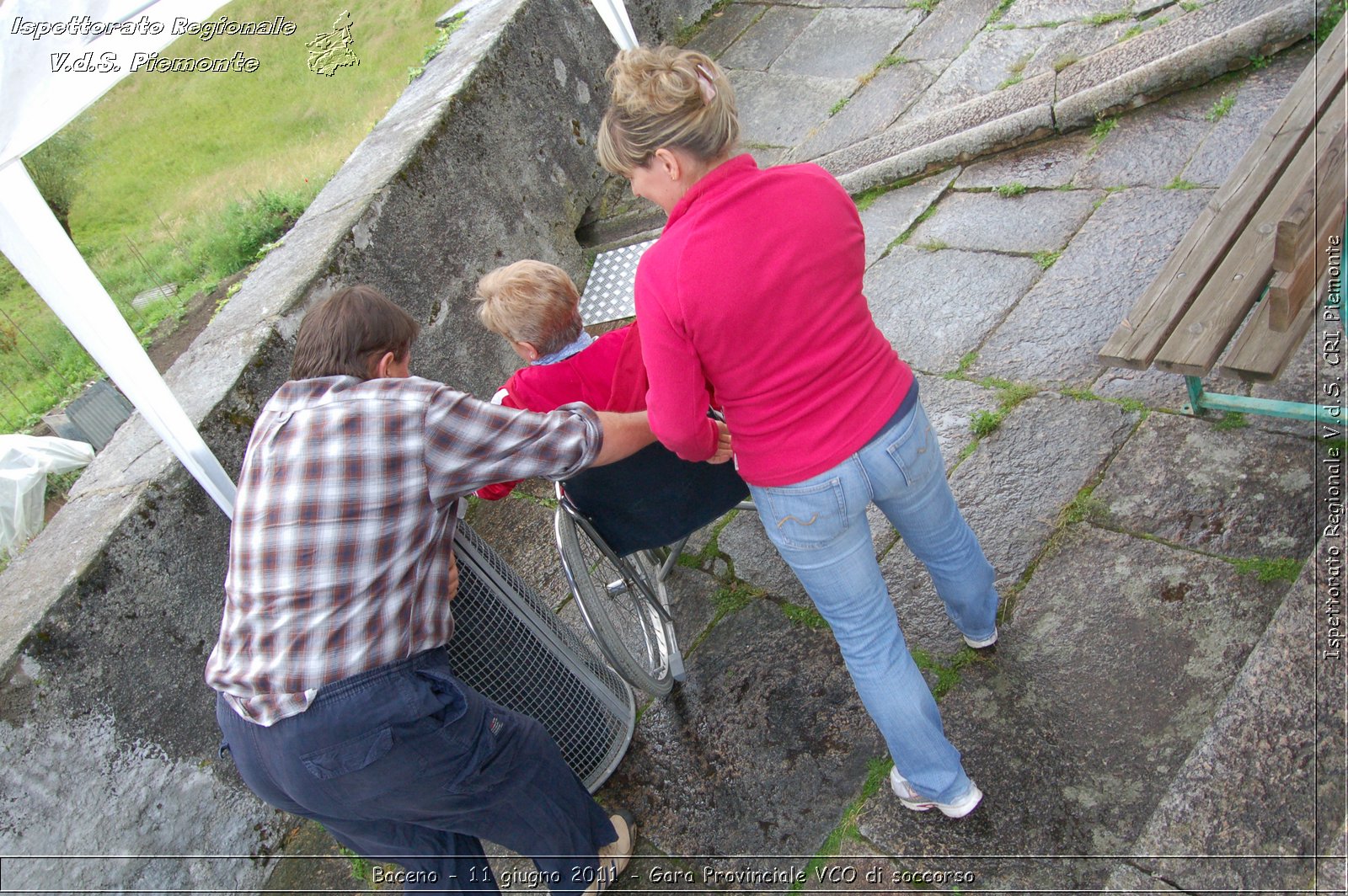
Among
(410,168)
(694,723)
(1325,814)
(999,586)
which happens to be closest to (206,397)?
(410,168)

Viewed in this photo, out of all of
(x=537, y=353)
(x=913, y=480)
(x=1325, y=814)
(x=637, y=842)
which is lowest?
(x=637, y=842)

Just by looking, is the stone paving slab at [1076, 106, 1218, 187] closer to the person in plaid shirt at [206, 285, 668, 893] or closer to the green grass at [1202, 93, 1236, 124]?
the green grass at [1202, 93, 1236, 124]

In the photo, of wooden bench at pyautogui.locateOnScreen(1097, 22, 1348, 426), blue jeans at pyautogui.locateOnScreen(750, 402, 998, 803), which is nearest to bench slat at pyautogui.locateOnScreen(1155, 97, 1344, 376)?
wooden bench at pyautogui.locateOnScreen(1097, 22, 1348, 426)

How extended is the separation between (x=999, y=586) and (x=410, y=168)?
289 cm

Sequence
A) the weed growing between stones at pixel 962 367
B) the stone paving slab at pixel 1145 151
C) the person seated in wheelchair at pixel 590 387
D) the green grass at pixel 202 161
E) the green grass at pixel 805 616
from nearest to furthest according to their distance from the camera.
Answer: the person seated in wheelchair at pixel 590 387 < the green grass at pixel 805 616 < the weed growing between stones at pixel 962 367 < the stone paving slab at pixel 1145 151 < the green grass at pixel 202 161

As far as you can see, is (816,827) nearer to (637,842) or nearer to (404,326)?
(637,842)

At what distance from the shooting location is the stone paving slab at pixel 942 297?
11.7 ft

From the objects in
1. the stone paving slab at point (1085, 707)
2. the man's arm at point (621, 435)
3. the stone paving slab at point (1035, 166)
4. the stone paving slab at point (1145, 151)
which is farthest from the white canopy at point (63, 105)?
the stone paving slab at point (1145, 151)

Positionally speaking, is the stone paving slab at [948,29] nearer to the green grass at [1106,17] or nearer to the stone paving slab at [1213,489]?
the green grass at [1106,17]

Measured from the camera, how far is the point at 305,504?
6.23ft

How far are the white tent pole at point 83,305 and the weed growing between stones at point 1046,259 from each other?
2.98 meters

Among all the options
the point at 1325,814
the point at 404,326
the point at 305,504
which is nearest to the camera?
the point at 1325,814

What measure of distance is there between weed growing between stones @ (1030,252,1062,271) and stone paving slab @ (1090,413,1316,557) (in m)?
0.94

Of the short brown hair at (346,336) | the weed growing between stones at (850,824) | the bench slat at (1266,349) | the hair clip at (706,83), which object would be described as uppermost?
the hair clip at (706,83)
